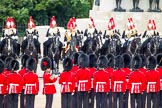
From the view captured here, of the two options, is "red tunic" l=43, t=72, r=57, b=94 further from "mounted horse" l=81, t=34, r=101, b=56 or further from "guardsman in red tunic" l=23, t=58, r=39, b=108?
"mounted horse" l=81, t=34, r=101, b=56

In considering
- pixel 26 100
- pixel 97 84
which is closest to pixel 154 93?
pixel 97 84

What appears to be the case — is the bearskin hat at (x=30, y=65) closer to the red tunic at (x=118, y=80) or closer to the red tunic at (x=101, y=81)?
the red tunic at (x=101, y=81)

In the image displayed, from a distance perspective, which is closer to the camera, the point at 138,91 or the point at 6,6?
the point at 138,91

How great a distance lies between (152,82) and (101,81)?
126 centimetres

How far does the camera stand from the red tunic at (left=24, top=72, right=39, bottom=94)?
1358 cm

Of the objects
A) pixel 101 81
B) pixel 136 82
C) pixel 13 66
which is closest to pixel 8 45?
pixel 13 66

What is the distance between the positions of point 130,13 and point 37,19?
30.7ft

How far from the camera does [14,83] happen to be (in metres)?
13.5

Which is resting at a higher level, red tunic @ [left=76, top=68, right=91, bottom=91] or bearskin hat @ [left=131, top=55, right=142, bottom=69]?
bearskin hat @ [left=131, top=55, right=142, bottom=69]

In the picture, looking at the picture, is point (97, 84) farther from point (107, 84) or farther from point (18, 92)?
point (18, 92)

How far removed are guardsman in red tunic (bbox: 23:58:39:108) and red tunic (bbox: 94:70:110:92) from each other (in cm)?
142

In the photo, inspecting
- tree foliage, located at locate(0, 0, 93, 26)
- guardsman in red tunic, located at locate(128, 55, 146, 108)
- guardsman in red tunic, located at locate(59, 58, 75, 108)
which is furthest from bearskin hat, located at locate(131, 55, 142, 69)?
tree foliage, located at locate(0, 0, 93, 26)

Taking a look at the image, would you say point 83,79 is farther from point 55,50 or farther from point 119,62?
point 55,50

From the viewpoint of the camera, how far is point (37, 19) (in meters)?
34.8
